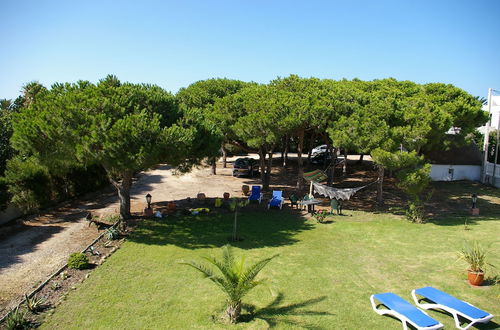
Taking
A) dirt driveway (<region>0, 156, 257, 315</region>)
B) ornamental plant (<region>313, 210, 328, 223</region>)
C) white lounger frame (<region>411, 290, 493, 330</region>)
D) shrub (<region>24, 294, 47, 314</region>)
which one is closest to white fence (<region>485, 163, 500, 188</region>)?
ornamental plant (<region>313, 210, 328, 223</region>)

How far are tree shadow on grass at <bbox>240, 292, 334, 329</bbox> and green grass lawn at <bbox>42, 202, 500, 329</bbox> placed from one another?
1.0 inches

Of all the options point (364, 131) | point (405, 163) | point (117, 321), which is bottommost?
point (117, 321)

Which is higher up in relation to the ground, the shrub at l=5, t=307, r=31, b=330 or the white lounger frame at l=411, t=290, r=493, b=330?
the white lounger frame at l=411, t=290, r=493, b=330

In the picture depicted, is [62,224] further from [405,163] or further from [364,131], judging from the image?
[405,163]

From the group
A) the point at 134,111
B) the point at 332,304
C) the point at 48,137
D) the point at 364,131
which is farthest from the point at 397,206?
the point at 48,137

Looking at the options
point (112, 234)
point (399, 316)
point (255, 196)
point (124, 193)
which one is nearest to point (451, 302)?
point (399, 316)

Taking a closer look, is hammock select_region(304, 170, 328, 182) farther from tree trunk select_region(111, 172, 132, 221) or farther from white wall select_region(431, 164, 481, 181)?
white wall select_region(431, 164, 481, 181)

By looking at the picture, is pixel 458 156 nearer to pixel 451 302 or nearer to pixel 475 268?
pixel 475 268

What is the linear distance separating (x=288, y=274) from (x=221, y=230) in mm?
5582

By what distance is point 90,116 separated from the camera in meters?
14.4

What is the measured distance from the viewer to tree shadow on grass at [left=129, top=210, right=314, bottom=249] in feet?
50.1

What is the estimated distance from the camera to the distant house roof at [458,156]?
30.1 meters

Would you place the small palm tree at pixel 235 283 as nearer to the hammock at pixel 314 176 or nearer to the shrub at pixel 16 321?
the shrub at pixel 16 321

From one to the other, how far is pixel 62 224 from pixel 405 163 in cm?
1687
